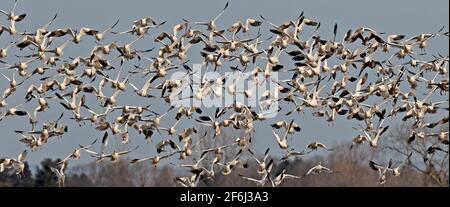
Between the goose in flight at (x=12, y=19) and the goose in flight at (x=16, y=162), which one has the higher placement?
the goose in flight at (x=12, y=19)

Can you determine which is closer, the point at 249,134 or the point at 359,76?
the point at 249,134

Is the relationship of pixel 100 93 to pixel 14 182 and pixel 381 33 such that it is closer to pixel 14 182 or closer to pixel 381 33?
pixel 381 33

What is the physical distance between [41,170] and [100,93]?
51.0m

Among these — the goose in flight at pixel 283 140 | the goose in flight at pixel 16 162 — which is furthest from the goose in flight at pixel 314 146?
the goose in flight at pixel 16 162

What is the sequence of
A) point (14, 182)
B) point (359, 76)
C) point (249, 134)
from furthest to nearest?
point (14, 182)
point (359, 76)
point (249, 134)

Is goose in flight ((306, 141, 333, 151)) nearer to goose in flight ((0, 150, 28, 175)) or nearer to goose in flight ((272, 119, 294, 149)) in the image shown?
goose in flight ((272, 119, 294, 149))

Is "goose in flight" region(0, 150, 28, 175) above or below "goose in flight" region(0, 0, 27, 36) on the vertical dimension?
below

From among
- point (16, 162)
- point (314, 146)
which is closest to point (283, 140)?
point (314, 146)

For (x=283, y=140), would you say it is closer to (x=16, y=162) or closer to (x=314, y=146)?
(x=314, y=146)

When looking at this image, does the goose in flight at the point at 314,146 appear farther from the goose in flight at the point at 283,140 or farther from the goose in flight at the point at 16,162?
the goose in flight at the point at 16,162

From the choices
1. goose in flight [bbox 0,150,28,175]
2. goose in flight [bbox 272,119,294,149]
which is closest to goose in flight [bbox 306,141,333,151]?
goose in flight [bbox 272,119,294,149]

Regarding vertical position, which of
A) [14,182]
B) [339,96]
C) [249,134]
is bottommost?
[249,134]

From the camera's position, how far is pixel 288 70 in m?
16.9

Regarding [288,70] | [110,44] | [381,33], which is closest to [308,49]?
[288,70]
